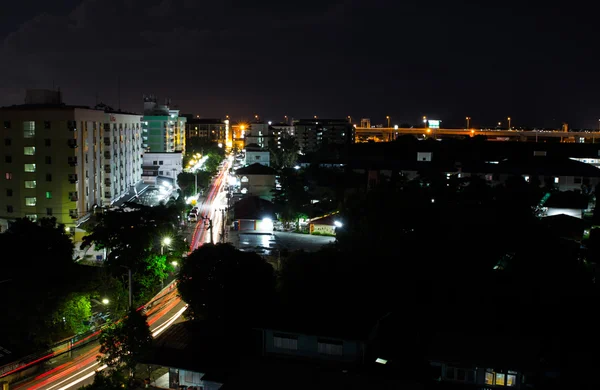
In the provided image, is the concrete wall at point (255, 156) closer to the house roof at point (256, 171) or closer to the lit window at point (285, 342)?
the house roof at point (256, 171)

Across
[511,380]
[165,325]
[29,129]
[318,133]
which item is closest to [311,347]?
[511,380]

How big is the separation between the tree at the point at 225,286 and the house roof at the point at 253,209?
707cm

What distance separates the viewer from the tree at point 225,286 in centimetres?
794

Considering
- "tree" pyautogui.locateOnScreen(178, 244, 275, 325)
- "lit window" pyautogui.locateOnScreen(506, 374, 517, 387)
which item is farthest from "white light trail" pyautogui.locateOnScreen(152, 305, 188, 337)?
"lit window" pyautogui.locateOnScreen(506, 374, 517, 387)

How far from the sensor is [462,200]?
16.0m

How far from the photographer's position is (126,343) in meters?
6.62

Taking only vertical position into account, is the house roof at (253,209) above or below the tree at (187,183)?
below

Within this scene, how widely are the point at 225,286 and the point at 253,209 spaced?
787cm

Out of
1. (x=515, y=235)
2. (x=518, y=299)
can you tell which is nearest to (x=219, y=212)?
(x=515, y=235)

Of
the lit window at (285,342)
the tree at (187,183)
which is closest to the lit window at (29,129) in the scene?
the tree at (187,183)

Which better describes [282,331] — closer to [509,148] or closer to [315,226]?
[315,226]

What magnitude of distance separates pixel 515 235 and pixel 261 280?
6.01 meters

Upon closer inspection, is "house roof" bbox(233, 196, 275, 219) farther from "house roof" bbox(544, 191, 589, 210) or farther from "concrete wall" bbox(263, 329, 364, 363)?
"concrete wall" bbox(263, 329, 364, 363)

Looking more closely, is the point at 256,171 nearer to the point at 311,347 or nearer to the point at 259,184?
the point at 259,184
